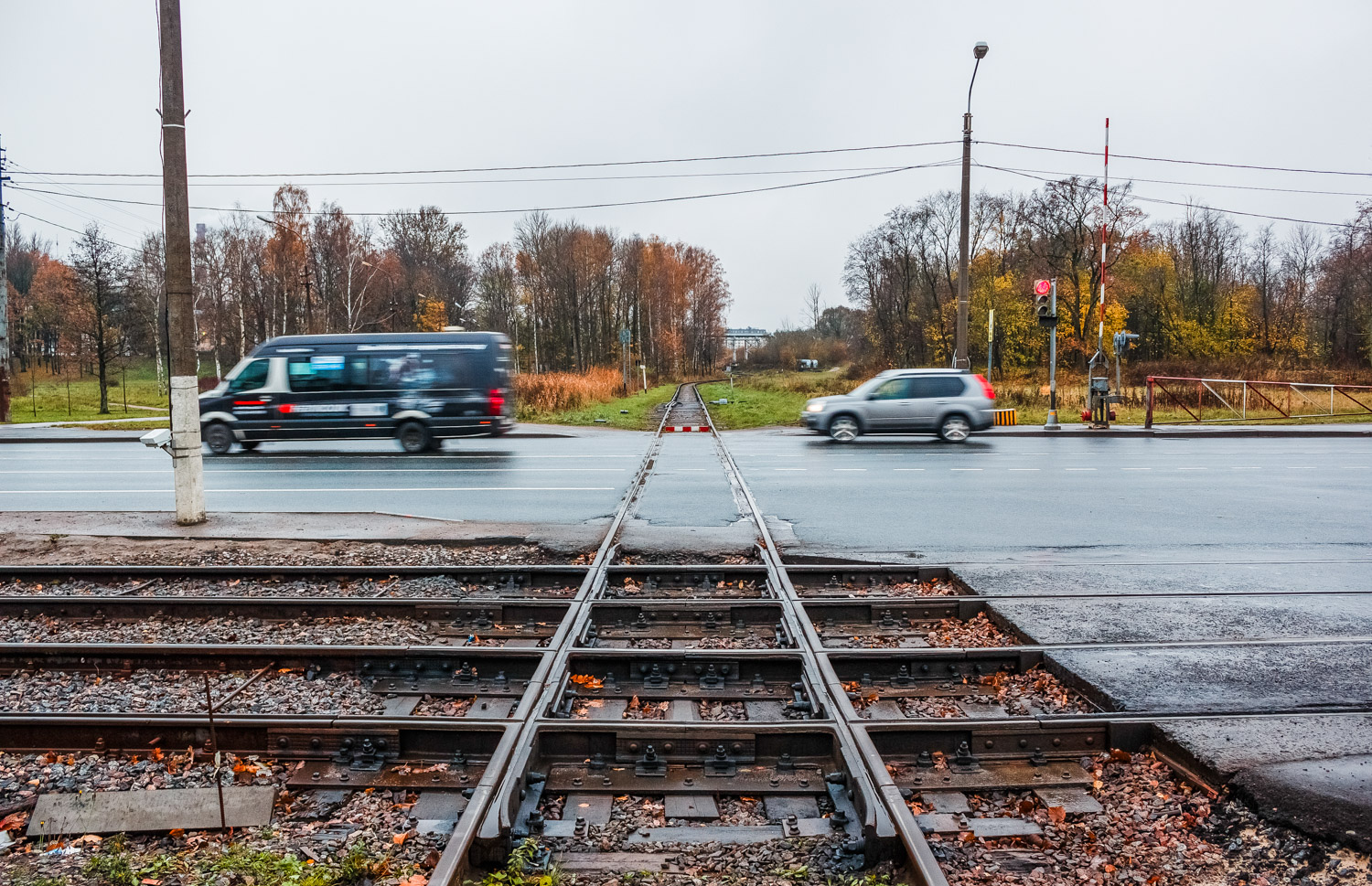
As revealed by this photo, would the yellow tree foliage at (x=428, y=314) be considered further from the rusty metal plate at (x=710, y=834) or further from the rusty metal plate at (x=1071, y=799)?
the rusty metal plate at (x=1071, y=799)

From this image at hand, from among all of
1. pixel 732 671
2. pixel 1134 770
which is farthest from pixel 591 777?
pixel 1134 770

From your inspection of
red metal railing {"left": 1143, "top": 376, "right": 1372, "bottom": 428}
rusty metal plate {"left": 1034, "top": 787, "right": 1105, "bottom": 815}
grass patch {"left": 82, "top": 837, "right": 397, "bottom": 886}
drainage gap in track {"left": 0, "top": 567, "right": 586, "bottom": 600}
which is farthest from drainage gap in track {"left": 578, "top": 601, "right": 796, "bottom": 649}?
red metal railing {"left": 1143, "top": 376, "right": 1372, "bottom": 428}

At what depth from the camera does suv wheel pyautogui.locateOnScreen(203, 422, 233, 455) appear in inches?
781

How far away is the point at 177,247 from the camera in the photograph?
9.35 m

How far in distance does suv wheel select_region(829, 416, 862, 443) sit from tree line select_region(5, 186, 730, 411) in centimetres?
3327

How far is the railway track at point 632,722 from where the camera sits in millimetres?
3168

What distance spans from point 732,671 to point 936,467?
12.1 m

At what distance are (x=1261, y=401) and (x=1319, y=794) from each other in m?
34.6

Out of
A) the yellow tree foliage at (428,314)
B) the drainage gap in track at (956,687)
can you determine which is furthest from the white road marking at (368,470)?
the yellow tree foliage at (428,314)

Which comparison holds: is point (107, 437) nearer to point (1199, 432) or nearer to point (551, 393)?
point (551, 393)

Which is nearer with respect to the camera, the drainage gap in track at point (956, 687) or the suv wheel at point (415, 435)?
the drainage gap in track at point (956, 687)

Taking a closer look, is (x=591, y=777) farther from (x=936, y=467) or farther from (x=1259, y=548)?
(x=936, y=467)

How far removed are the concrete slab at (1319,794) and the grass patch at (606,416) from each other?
24041 mm

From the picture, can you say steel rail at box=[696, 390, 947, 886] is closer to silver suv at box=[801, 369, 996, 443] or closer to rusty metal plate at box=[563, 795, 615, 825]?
rusty metal plate at box=[563, 795, 615, 825]
